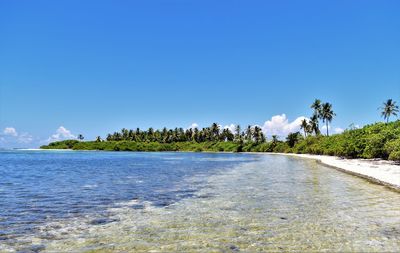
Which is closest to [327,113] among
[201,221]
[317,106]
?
[317,106]

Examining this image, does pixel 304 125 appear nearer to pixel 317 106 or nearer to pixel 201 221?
pixel 317 106

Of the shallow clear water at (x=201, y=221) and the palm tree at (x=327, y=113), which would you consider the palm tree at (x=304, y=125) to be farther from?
the shallow clear water at (x=201, y=221)

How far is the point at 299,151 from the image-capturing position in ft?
453

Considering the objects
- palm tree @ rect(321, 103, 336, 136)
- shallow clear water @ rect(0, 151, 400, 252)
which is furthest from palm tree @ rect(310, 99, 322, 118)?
shallow clear water @ rect(0, 151, 400, 252)

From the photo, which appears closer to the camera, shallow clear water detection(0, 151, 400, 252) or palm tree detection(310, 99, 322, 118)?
shallow clear water detection(0, 151, 400, 252)

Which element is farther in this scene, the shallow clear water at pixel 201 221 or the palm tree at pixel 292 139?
the palm tree at pixel 292 139

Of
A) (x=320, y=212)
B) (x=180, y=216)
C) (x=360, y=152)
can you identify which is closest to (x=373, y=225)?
(x=320, y=212)

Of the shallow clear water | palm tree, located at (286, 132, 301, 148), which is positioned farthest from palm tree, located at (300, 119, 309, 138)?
the shallow clear water

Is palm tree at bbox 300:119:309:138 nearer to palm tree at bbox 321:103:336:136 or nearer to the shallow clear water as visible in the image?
palm tree at bbox 321:103:336:136

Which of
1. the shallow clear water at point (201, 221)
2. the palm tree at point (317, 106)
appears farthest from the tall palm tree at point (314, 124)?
the shallow clear water at point (201, 221)

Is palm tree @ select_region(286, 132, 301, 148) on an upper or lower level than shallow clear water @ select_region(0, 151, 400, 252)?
upper

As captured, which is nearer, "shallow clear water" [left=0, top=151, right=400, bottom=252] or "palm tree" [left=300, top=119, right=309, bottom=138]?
"shallow clear water" [left=0, top=151, right=400, bottom=252]

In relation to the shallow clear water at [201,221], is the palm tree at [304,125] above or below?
above

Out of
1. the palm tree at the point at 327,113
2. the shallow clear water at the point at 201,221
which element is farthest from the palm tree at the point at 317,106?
the shallow clear water at the point at 201,221
